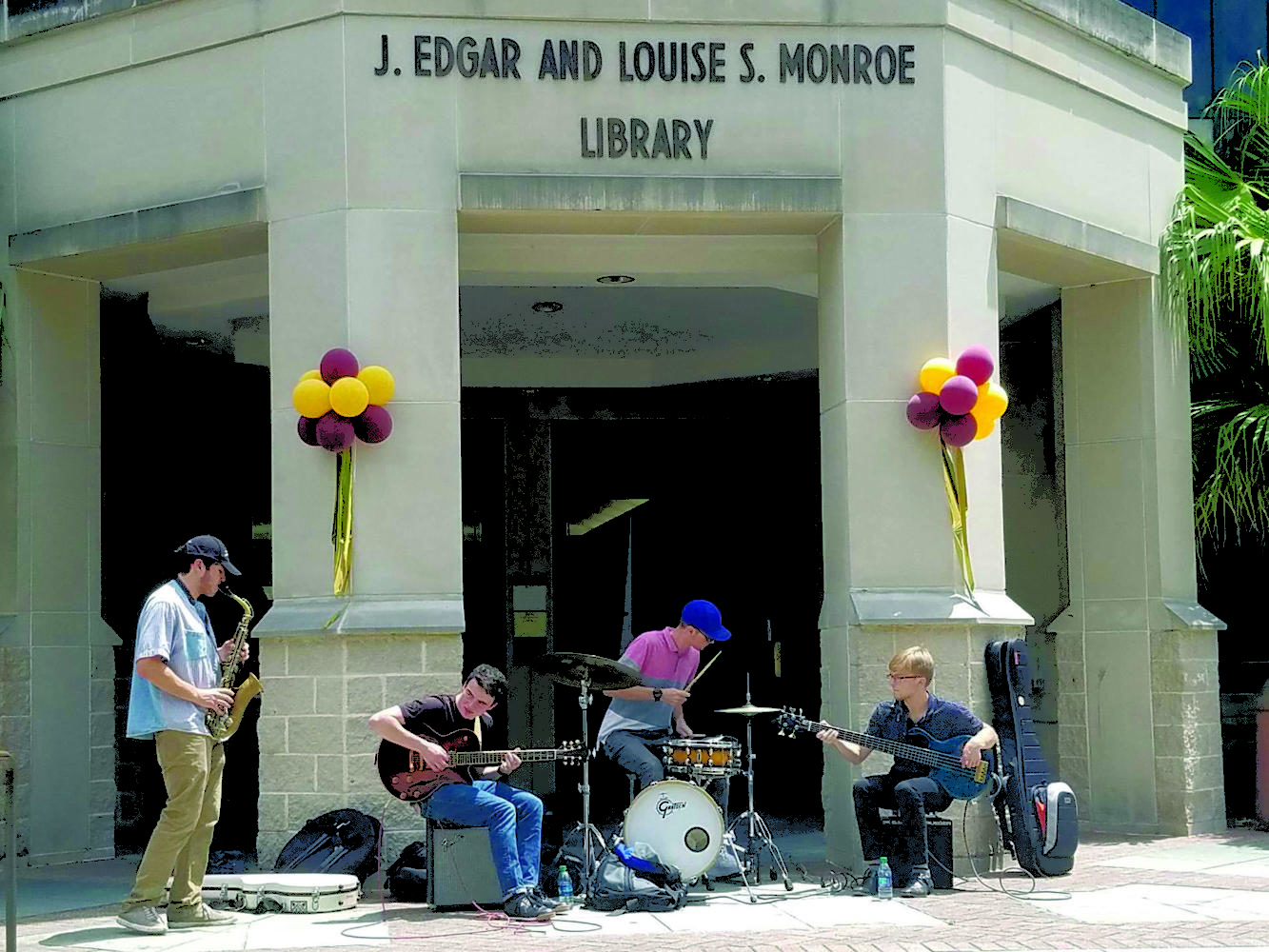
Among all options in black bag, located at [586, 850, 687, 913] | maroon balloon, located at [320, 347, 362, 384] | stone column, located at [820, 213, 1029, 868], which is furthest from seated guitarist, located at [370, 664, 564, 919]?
stone column, located at [820, 213, 1029, 868]

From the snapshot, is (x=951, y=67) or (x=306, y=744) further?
(x=951, y=67)

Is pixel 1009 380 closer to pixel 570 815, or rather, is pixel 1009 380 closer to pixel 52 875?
pixel 570 815

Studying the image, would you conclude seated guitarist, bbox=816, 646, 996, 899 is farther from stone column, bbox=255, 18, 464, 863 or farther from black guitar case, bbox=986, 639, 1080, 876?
stone column, bbox=255, 18, 464, 863

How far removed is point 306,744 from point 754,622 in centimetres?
689

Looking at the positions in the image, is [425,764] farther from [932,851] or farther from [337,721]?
[932,851]

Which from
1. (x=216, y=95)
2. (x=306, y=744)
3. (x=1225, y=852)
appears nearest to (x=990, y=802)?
(x=1225, y=852)

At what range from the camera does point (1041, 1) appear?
12.1 metres

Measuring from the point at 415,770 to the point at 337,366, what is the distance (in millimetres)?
2688

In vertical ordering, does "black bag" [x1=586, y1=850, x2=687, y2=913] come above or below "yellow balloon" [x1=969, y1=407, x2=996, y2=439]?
below

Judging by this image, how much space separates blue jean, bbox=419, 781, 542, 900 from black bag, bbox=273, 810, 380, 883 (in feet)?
3.48

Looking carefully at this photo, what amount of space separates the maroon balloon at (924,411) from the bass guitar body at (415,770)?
363 centimetres

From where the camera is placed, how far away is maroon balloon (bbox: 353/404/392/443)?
1057 centimetres

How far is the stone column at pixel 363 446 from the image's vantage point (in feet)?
34.6

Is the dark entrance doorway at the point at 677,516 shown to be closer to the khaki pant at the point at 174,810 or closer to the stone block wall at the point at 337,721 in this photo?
the stone block wall at the point at 337,721
